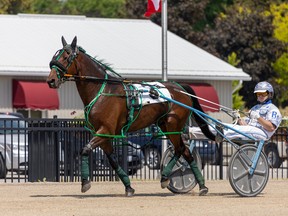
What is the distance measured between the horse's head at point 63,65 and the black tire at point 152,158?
7.43 meters

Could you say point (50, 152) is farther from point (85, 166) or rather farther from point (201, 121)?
point (85, 166)

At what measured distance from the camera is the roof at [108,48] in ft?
160

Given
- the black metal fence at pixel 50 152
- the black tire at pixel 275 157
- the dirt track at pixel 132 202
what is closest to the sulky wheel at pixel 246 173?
the dirt track at pixel 132 202

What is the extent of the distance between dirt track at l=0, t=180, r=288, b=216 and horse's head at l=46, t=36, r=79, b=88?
73.8 inches

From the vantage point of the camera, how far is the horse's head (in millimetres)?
17953

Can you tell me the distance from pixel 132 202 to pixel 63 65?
8.19 feet

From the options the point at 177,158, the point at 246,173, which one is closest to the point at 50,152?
the point at 177,158

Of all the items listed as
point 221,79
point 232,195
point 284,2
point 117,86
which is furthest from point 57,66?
point 284,2

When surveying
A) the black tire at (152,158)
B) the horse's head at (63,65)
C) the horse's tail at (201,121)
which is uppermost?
the horse's head at (63,65)

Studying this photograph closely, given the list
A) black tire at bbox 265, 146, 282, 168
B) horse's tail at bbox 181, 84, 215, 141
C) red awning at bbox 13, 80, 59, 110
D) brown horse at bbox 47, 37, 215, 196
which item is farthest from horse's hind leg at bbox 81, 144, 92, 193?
red awning at bbox 13, 80, 59, 110

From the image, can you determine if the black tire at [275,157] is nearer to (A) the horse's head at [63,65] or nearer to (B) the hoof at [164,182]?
(B) the hoof at [164,182]

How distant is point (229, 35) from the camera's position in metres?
67.2

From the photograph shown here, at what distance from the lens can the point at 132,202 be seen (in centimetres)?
1727

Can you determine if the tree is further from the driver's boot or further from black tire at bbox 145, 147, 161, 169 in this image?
the driver's boot
